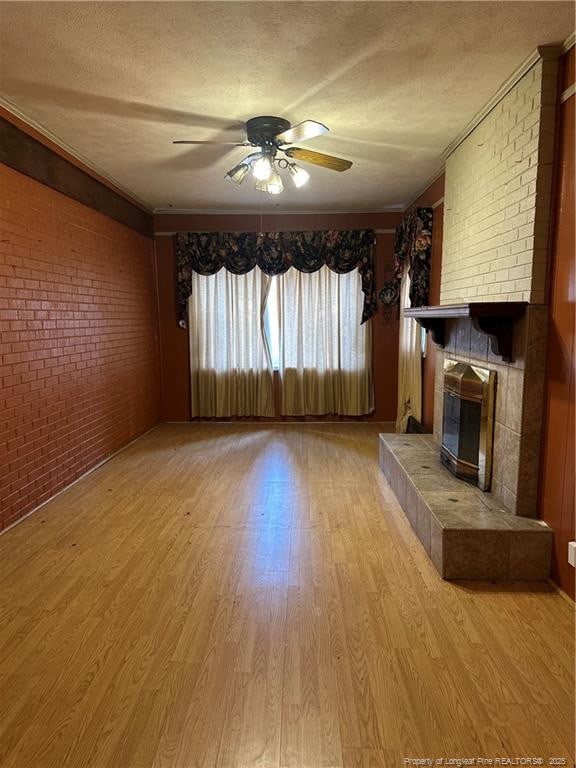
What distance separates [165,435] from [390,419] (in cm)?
284

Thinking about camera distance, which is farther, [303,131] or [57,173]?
[57,173]

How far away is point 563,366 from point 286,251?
12.7 ft

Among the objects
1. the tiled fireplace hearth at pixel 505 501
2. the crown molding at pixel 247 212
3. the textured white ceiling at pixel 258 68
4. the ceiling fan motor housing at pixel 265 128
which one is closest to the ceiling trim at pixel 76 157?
the textured white ceiling at pixel 258 68

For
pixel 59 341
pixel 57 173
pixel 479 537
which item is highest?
pixel 57 173

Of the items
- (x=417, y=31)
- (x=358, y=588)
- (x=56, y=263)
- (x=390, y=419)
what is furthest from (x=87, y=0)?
(x=390, y=419)

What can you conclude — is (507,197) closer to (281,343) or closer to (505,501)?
(505,501)

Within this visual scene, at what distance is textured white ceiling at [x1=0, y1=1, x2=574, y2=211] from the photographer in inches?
74.3

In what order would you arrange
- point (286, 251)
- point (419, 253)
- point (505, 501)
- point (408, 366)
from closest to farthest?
1. point (505, 501)
2. point (419, 253)
3. point (408, 366)
4. point (286, 251)

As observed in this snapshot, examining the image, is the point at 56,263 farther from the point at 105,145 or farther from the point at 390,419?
the point at 390,419

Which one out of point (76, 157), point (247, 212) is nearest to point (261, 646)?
point (76, 157)

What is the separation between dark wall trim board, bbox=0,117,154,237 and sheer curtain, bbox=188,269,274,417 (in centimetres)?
123

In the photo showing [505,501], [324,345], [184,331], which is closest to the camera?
[505,501]

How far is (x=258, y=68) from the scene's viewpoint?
7.43 ft

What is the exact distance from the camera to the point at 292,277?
5441 millimetres
